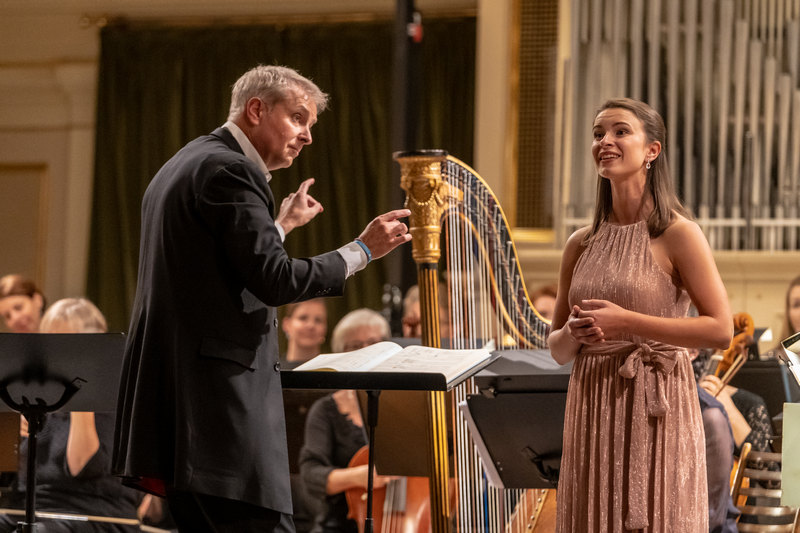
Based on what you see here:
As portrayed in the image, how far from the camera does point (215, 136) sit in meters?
2.23

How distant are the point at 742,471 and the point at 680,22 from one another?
10.1ft

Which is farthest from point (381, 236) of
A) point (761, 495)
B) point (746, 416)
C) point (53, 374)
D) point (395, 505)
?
point (746, 416)

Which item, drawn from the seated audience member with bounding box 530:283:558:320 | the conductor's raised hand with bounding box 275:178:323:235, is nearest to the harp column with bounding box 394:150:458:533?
the conductor's raised hand with bounding box 275:178:323:235

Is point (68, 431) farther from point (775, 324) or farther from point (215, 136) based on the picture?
point (775, 324)

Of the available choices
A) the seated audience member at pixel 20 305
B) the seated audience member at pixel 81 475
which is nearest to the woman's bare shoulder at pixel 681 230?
the seated audience member at pixel 81 475

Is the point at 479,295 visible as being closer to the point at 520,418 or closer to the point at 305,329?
the point at 520,418

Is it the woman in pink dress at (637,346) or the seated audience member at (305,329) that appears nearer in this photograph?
the woman in pink dress at (637,346)

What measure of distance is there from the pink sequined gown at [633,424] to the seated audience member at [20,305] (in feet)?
10.8

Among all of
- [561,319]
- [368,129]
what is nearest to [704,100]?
[368,129]

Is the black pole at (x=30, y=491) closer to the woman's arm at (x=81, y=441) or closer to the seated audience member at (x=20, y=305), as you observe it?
the woman's arm at (x=81, y=441)

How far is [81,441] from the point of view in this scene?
361 centimetres

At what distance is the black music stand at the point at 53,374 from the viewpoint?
Answer: 2.71 m

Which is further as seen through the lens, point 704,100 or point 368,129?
point 368,129

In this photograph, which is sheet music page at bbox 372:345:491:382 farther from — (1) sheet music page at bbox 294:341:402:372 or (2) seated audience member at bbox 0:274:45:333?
(2) seated audience member at bbox 0:274:45:333
